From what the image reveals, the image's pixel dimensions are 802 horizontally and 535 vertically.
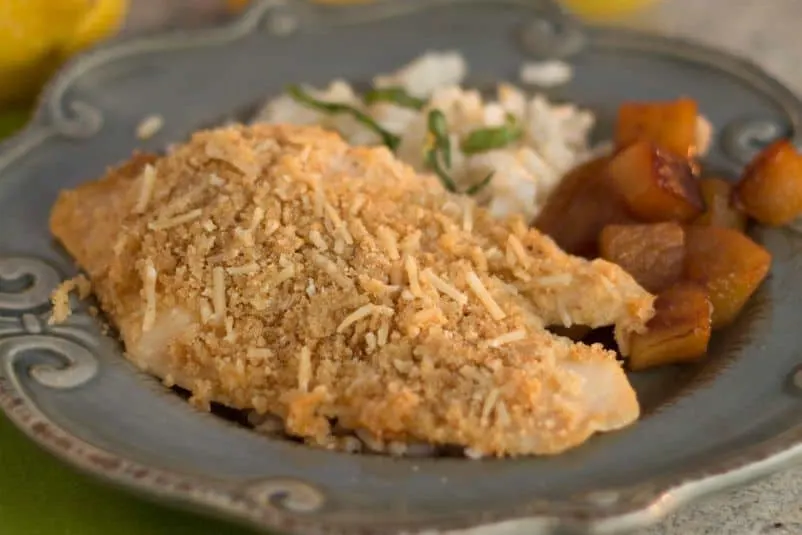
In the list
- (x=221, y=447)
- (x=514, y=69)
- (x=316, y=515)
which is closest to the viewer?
(x=316, y=515)

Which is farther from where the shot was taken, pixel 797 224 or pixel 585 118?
pixel 585 118

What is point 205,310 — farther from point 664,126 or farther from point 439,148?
point 664,126

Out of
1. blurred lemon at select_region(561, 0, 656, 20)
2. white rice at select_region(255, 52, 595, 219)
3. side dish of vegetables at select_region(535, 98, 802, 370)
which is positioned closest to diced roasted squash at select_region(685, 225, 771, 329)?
side dish of vegetables at select_region(535, 98, 802, 370)

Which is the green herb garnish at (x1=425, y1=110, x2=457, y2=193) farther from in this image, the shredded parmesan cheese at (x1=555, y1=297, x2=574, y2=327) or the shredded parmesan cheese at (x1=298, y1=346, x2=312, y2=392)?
the shredded parmesan cheese at (x1=298, y1=346, x2=312, y2=392)

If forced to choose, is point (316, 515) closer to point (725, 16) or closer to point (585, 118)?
point (585, 118)

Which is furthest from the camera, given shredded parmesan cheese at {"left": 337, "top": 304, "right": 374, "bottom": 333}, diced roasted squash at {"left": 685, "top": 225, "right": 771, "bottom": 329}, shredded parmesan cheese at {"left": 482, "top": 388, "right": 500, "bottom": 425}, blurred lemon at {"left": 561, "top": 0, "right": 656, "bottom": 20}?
blurred lemon at {"left": 561, "top": 0, "right": 656, "bottom": 20}

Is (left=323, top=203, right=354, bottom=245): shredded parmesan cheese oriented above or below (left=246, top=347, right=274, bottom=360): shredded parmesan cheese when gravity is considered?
above

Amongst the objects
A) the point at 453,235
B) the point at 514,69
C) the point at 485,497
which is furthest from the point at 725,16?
the point at 485,497
